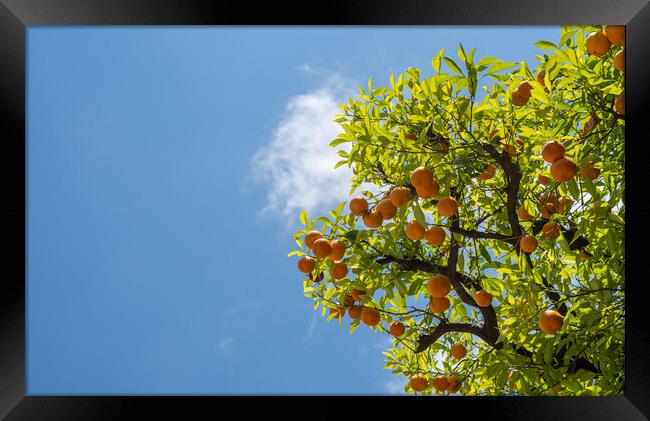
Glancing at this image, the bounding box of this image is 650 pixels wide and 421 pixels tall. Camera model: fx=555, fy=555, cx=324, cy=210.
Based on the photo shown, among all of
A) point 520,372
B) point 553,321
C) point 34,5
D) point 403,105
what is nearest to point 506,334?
point 520,372

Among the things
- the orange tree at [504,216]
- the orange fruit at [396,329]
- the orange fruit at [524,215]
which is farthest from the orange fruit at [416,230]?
the orange fruit at [396,329]

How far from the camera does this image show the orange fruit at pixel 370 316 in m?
2.51

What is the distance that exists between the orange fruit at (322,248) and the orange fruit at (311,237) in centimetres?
10

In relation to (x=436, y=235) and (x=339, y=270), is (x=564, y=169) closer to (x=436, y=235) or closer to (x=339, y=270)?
(x=436, y=235)

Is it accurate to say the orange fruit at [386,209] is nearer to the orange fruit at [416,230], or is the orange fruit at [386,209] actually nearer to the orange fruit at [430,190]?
the orange fruit at [416,230]

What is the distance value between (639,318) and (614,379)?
1.39m

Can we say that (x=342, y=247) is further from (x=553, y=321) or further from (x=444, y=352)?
(x=444, y=352)

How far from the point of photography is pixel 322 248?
245cm

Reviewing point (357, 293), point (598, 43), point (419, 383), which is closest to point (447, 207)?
point (357, 293)

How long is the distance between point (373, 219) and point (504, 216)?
2.19 ft

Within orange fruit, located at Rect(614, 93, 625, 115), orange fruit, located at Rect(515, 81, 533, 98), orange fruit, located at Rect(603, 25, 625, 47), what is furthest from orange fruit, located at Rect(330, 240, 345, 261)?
orange fruit, located at Rect(603, 25, 625, 47)

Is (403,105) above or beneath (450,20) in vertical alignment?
above

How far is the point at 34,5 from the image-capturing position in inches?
41.8

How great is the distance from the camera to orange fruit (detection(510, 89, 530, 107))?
7.32 feet
